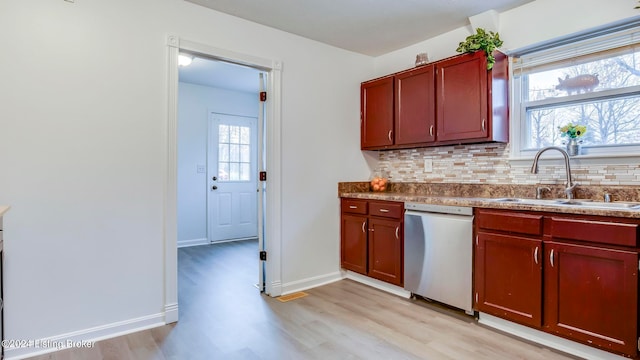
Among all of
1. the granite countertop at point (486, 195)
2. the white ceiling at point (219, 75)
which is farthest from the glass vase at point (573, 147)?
the white ceiling at point (219, 75)

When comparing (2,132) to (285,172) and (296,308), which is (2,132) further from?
(296,308)

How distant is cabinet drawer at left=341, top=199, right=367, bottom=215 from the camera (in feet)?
11.1

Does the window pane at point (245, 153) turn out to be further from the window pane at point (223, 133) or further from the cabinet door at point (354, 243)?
the cabinet door at point (354, 243)

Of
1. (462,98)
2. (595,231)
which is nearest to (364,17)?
(462,98)

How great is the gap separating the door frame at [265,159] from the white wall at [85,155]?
0.16 ft

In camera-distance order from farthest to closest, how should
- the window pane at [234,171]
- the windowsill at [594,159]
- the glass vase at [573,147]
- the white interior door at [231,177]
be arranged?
the window pane at [234,171] < the white interior door at [231,177] < the glass vase at [573,147] < the windowsill at [594,159]

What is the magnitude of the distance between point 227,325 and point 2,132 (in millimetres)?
1863

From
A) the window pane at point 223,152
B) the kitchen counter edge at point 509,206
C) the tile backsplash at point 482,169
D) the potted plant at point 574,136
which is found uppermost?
the window pane at point 223,152

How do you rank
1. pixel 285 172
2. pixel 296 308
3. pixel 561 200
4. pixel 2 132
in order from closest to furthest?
1. pixel 2 132
2. pixel 561 200
3. pixel 296 308
4. pixel 285 172

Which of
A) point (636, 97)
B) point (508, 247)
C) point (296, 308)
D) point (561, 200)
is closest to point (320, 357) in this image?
point (296, 308)

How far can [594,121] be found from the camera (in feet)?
8.31

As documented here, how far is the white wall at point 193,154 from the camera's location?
205 inches

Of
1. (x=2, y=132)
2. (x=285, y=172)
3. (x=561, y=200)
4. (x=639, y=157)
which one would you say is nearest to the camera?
(x=2, y=132)

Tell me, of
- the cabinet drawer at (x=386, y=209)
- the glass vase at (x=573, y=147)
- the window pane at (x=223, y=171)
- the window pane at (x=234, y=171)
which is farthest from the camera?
the window pane at (x=234, y=171)
